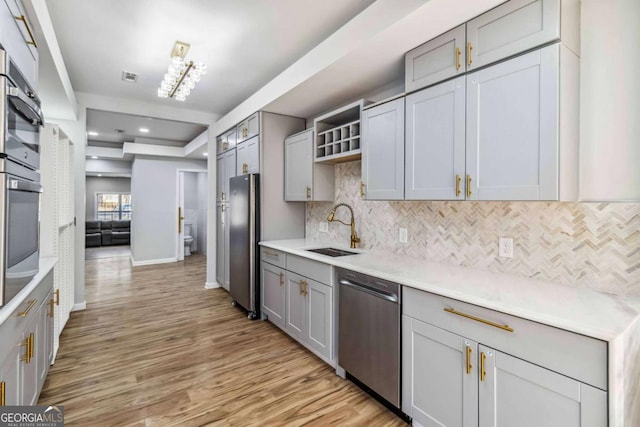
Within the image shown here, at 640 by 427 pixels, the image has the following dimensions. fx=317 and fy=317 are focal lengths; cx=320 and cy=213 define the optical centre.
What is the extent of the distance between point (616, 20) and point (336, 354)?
102 inches

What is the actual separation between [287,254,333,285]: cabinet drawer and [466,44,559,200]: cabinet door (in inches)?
48.8

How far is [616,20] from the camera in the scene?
155cm

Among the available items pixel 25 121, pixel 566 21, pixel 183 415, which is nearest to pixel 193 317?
pixel 183 415

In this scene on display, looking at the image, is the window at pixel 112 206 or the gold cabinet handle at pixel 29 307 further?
the window at pixel 112 206

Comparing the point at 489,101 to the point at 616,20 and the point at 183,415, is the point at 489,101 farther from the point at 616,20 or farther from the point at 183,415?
the point at 183,415

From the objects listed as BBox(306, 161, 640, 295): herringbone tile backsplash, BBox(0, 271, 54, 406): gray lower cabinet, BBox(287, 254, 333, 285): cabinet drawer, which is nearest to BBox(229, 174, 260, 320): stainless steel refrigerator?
BBox(287, 254, 333, 285): cabinet drawer

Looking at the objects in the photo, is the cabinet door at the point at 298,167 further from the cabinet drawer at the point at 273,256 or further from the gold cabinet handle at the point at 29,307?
the gold cabinet handle at the point at 29,307

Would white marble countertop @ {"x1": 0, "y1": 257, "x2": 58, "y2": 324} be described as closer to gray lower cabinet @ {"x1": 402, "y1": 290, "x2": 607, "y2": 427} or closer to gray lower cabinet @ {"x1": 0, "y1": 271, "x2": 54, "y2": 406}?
gray lower cabinet @ {"x1": 0, "y1": 271, "x2": 54, "y2": 406}

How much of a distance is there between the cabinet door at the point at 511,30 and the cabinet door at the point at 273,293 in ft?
7.79

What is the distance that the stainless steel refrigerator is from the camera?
3512 mm

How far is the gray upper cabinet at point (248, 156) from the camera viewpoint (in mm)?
3624

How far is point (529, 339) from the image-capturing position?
4.32ft

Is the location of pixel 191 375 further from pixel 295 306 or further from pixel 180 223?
pixel 180 223

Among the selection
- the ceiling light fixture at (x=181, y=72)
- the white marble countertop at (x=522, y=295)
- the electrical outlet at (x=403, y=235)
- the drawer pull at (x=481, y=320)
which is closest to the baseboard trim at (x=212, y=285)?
the ceiling light fixture at (x=181, y=72)
